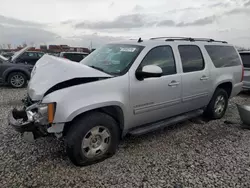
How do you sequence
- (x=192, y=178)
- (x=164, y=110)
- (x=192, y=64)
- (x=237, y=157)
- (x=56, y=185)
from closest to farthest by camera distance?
1. (x=56, y=185)
2. (x=192, y=178)
3. (x=237, y=157)
4. (x=164, y=110)
5. (x=192, y=64)

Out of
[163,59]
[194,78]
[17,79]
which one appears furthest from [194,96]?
[17,79]

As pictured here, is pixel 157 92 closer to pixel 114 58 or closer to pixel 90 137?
pixel 114 58

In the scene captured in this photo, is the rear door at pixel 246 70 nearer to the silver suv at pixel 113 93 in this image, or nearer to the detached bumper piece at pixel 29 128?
the silver suv at pixel 113 93

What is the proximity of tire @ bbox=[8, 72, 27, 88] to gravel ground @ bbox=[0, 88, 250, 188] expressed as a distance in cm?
499

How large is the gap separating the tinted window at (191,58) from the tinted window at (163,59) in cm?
28

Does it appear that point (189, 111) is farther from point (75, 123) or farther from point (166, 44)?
point (75, 123)

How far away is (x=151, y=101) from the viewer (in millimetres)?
3459

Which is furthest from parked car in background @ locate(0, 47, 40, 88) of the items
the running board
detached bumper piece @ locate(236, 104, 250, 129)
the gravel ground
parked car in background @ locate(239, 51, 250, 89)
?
parked car in background @ locate(239, 51, 250, 89)

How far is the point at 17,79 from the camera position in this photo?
8.83 meters

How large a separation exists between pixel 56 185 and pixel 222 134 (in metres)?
3.29

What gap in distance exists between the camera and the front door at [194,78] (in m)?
4.00

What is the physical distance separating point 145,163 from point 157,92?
3.71ft

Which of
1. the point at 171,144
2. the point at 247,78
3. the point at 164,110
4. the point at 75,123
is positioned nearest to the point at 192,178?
the point at 171,144

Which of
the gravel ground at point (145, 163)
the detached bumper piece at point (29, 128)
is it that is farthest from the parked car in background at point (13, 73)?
the detached bumper piece at point (29, 128)
